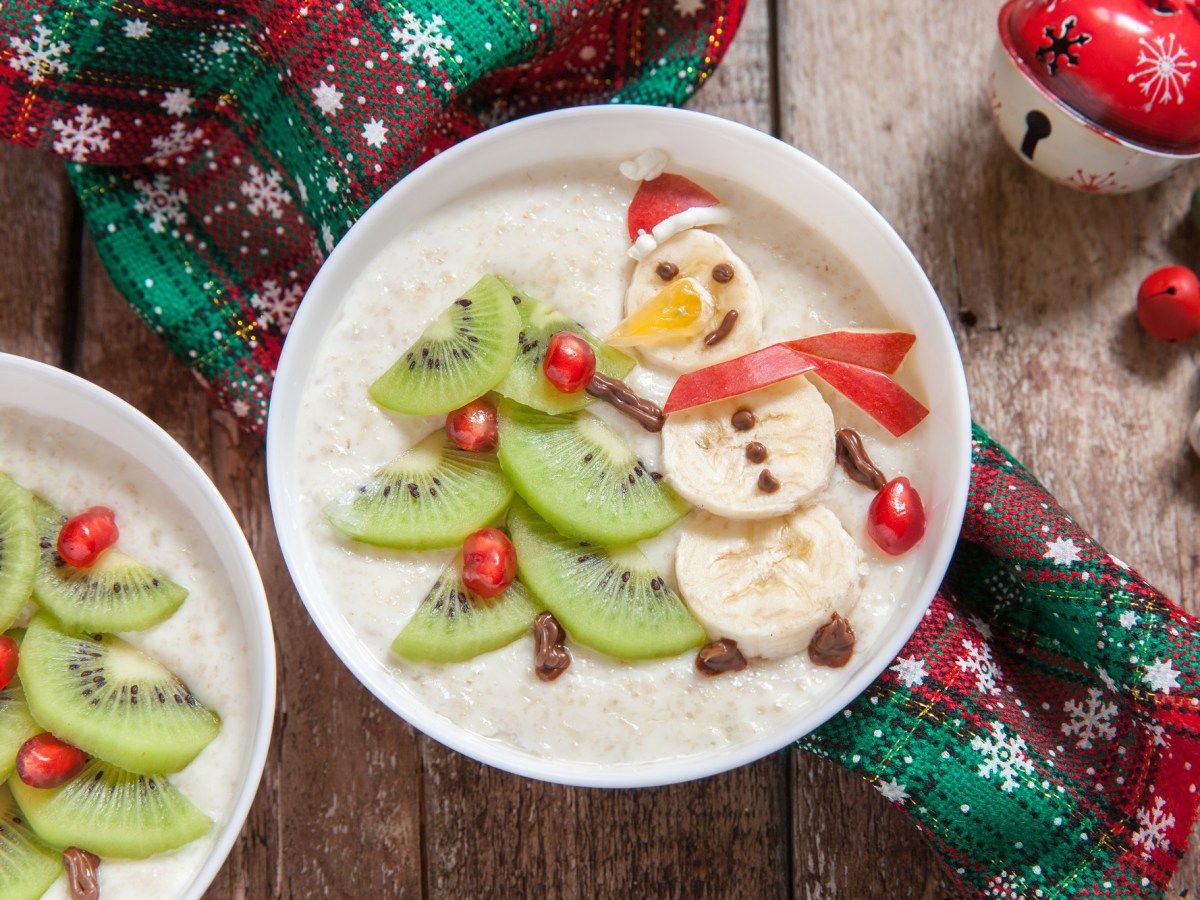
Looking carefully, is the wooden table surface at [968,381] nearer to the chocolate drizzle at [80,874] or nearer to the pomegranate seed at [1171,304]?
the pomegranate seed at [1171,304]

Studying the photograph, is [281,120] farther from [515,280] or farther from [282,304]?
[515,280]

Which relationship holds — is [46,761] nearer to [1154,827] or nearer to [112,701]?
[112,701]

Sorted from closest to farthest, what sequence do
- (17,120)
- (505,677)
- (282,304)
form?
(505,677) → (17,120) → (282,304)

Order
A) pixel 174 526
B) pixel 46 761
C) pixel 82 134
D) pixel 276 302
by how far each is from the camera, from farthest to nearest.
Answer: pixel 276 302 → pixel 82 134 → pixel 174 526 → pixel 46 761

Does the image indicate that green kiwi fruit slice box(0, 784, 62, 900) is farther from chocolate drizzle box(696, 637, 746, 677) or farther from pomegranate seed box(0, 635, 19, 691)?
chocolate drizzle box(696, 637, 746, 677)

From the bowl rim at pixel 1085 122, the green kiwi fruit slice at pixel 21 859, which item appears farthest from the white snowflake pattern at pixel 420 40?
the green kiwi fruit slice at pixel 21 859

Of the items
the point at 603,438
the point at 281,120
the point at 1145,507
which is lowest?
the point at 1145,507

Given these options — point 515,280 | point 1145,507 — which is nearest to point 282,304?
point 515,280

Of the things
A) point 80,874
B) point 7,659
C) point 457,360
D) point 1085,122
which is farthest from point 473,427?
point 1085,122
